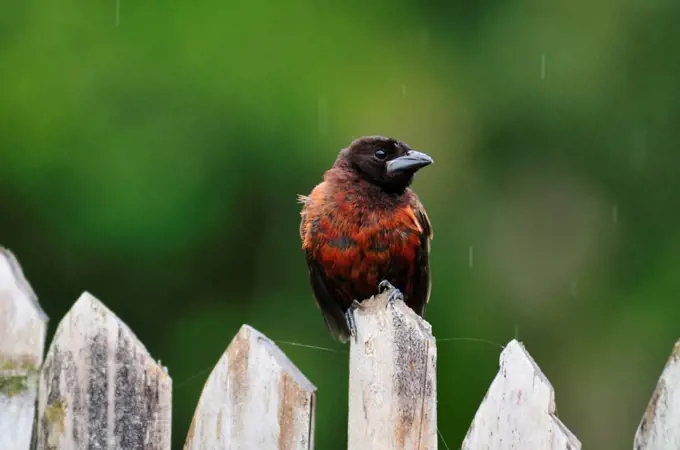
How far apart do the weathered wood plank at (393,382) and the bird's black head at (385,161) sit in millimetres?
1352

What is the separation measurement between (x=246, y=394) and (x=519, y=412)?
1.71 feet

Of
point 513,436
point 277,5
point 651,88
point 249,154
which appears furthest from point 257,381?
point 651,88

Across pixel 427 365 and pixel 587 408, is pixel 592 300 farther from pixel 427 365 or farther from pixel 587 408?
pixel 427 365

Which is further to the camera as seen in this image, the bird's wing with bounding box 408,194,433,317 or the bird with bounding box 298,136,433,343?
the bird's wing with bounding box 408,194,433,317

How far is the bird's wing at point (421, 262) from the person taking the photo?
12.1 feet

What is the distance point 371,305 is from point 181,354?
3185mm

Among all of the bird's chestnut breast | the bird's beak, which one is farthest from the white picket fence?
the bird's beak

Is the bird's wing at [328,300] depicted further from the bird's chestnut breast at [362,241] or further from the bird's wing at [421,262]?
the bird's wing at [421,262]

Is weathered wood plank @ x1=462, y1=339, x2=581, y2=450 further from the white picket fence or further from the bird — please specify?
the bird

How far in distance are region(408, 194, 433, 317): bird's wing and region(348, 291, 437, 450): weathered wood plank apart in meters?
1.38

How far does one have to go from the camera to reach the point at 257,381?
2289 mm

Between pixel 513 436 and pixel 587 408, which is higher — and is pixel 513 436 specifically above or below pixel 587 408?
above

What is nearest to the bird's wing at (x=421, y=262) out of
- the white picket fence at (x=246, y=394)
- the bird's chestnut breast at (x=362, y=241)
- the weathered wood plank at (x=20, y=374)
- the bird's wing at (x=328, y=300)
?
the bird's chestnut breast at (x=362, y=241)

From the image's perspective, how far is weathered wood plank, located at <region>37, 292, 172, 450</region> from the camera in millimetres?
2338
